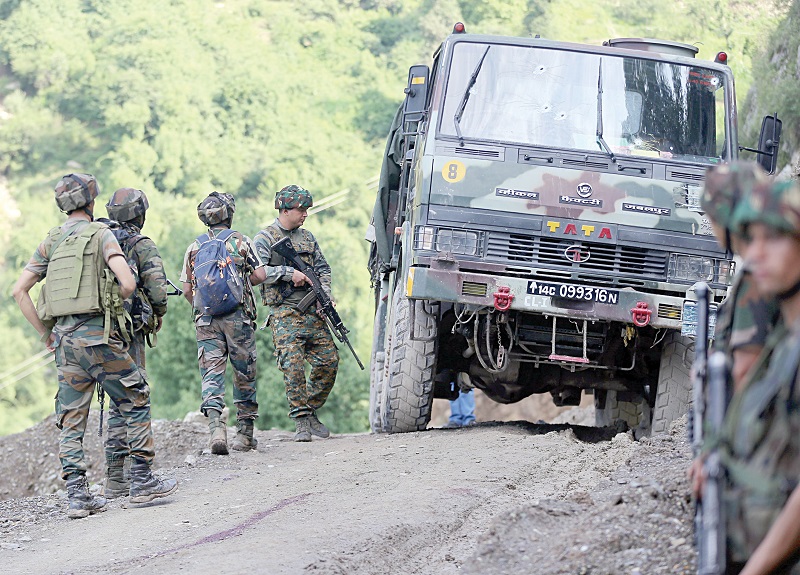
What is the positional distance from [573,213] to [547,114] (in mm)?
814

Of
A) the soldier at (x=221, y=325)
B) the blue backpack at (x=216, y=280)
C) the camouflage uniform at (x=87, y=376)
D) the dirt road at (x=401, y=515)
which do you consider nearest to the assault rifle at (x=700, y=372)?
the dirt road at (x=401, y=515)

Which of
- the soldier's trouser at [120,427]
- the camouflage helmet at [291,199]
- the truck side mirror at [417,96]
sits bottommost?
the soldier's trouser at [120,427]

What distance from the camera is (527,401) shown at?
23.5 meters

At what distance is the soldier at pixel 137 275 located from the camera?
Result: 7.66 m

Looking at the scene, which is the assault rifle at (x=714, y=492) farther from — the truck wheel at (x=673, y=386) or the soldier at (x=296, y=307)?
the soldier at (x=296, y=307)

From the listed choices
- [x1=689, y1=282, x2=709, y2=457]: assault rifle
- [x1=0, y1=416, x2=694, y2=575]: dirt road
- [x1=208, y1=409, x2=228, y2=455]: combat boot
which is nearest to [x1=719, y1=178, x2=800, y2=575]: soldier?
[x1=689, y1=282, x2=709, y2=457]: assault rifle

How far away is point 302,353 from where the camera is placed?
10070 millimetres

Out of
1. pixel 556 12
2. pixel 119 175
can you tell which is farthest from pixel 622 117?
pixel 556 12

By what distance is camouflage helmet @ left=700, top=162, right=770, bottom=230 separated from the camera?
3254 millimetres

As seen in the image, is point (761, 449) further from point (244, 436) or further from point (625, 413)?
point (625, 413)

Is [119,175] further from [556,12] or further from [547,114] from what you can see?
[547,114]

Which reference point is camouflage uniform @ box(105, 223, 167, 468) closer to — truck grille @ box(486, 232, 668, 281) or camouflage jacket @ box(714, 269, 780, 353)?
truck grille @ box(486, 232, 668, 281)

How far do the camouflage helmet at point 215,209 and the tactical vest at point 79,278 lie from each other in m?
1.81

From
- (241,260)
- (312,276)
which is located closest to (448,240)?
(241,260)
